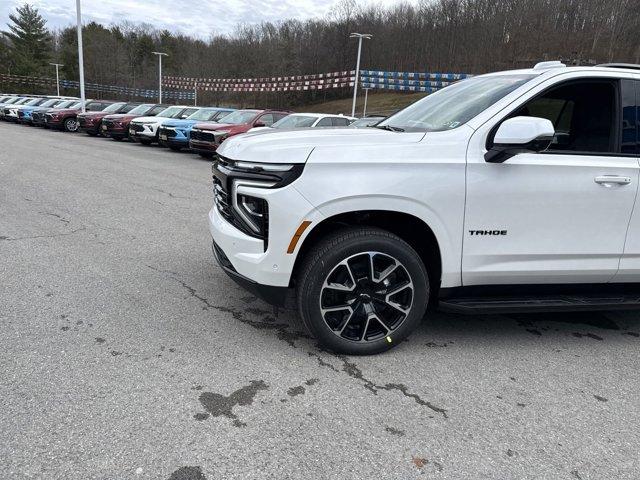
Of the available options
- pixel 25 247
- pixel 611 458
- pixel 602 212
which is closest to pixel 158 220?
pixel 25 247

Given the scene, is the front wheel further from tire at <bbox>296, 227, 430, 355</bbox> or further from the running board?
the running board

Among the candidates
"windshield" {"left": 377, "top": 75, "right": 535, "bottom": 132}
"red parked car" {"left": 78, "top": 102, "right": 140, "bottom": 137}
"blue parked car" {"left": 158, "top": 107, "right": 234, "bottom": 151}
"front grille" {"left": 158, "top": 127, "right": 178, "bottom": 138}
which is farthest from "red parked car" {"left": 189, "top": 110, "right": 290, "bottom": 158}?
"windshield" {"left": 377, "top": 75, "right": 535, "bottom": 132}

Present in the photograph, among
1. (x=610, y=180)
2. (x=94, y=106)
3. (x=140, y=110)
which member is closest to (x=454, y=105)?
(x=610, y=180)

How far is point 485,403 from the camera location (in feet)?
9.59

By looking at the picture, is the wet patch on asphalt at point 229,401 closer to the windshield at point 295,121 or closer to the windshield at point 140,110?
the windshield at point 295,121

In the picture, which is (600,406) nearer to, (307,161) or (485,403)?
(485,403)

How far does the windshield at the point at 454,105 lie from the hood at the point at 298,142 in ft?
1.22

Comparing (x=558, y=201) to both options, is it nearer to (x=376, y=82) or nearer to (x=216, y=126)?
(x=216, y=126)

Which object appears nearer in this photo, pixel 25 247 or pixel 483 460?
pixel 483 460

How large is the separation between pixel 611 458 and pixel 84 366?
3.02 m

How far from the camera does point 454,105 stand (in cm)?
378

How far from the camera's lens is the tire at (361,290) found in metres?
3.20

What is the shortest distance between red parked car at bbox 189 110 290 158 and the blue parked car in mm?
1074

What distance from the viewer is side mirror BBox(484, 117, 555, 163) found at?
10.0 ft
